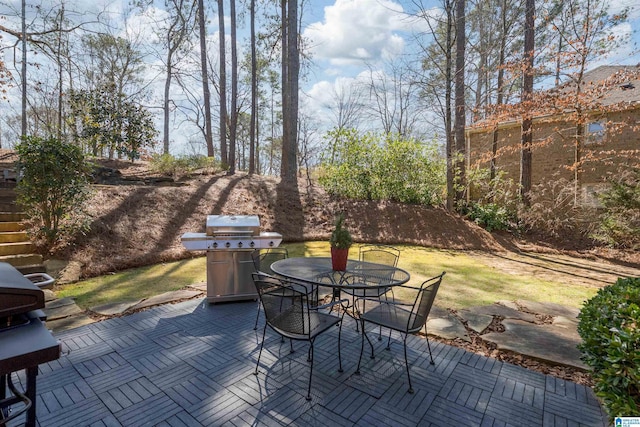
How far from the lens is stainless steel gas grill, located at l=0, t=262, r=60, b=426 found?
1.04 metres

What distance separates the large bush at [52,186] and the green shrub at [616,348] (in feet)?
21.0

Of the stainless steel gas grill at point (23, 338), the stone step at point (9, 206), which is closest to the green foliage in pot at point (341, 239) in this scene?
the stainless steel gas grill at point (23, 338)

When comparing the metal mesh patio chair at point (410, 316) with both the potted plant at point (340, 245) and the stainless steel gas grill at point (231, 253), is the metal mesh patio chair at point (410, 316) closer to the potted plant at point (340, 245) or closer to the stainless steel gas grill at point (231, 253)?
the potted plant at point (340, 245)

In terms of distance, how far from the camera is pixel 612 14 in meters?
7.71

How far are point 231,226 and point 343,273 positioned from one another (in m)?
1.53

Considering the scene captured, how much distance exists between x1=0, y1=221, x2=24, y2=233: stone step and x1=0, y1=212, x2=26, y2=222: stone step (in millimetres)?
109

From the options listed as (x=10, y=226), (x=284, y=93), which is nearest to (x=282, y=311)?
(x=10, y=226)

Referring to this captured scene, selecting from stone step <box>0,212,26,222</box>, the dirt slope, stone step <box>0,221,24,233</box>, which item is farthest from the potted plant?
stone step <box>0,212,26,222</box>

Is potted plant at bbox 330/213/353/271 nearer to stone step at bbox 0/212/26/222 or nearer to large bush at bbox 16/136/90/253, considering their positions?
large bush at bbox 16/136/90/253

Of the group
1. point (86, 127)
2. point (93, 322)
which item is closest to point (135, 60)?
point (86, 127)

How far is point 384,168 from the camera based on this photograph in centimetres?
940

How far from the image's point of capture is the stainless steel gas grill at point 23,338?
3.40 ft

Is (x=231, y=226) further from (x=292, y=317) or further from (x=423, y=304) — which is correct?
(x=423, y=304)

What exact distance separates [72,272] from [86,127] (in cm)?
602
